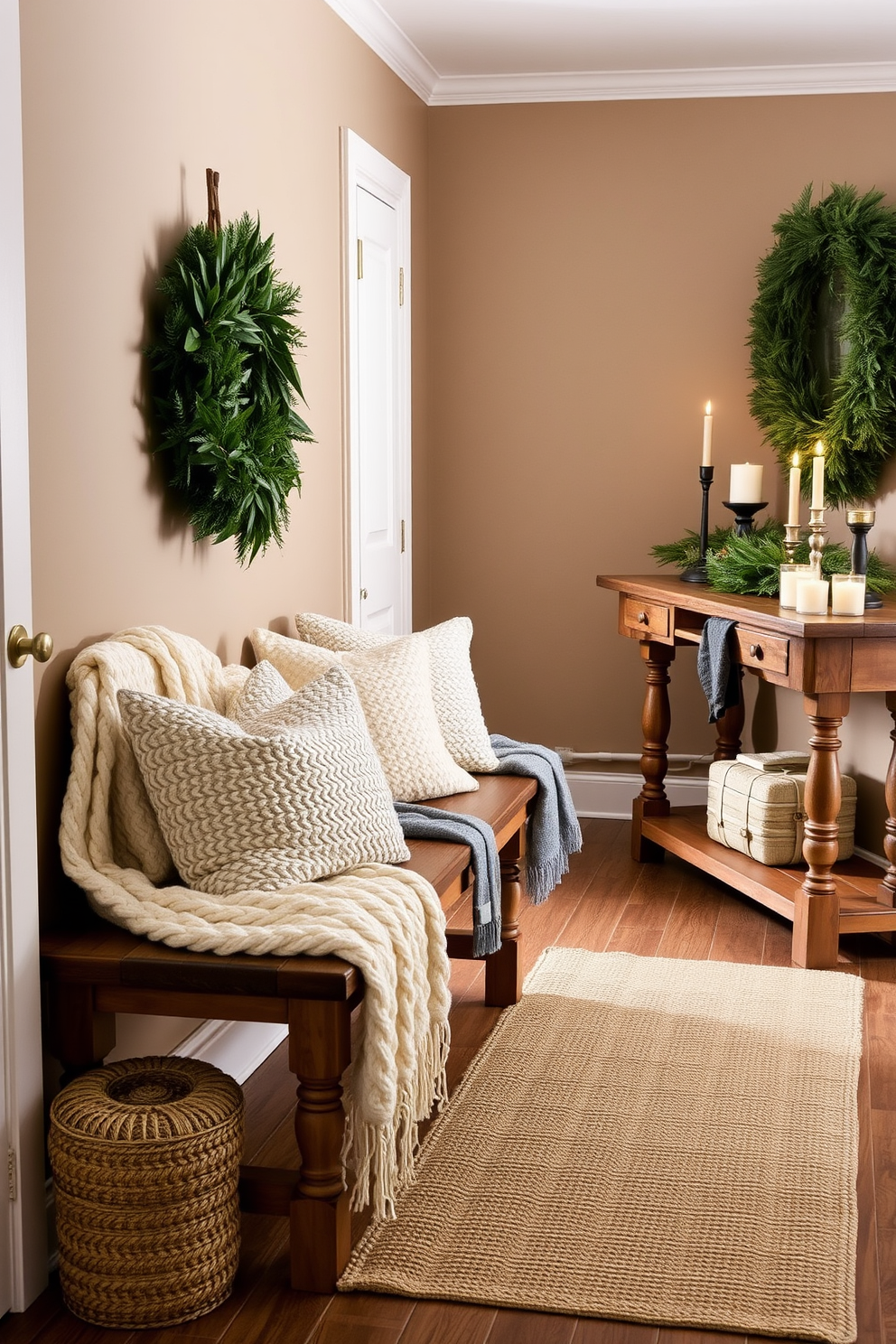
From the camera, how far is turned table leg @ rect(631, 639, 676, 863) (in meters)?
4.15

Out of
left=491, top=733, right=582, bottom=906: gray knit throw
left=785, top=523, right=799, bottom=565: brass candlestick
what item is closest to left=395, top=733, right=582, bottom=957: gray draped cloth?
left=491, top=733, right=582, bottom=906: gray knit throw

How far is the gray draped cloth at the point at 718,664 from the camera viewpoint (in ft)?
11.4

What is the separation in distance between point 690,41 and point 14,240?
2.88 metres

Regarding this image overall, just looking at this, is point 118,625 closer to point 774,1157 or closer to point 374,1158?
point 374,1158

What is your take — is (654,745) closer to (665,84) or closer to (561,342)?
(561,342)

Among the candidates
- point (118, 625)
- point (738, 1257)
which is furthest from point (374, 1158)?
point (118, 625)

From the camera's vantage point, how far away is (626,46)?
4.08 m

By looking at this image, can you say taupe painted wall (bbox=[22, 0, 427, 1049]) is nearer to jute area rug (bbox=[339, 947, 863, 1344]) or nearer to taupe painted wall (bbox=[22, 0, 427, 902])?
taupe painted wall (bbox=[22, 0, 427, 902])

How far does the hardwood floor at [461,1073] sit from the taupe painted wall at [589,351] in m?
0.89

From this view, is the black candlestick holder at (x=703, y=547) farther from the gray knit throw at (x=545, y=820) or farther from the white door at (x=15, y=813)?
the white door at (x=15, y=813)

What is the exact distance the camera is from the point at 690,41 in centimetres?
403

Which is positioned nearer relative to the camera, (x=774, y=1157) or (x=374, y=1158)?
(x=374, y=1158)

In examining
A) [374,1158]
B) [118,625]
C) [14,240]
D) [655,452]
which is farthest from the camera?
[655,452]

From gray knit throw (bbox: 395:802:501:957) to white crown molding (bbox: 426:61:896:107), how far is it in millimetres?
2881
